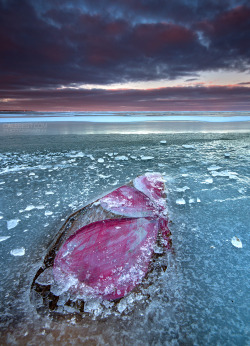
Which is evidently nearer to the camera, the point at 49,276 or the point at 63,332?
the point at 63,332

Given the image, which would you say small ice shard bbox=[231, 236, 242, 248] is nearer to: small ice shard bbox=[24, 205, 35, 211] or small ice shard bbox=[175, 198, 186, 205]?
small ice shard bbox=[175, 198, 186, 205]

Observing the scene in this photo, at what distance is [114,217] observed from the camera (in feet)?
5.77

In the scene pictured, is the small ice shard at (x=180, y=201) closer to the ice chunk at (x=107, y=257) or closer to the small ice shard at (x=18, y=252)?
the ice chunk at (x=107, y=257)

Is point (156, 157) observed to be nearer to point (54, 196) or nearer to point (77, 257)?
point (54, 196)

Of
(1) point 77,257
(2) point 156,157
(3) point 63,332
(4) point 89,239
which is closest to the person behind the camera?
(3) point 63,332

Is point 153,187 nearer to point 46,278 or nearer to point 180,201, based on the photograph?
point 180,201

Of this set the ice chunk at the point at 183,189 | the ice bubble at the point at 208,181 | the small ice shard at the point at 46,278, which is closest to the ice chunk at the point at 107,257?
the small ice shard at the point at 46,278

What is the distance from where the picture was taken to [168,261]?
1326mm

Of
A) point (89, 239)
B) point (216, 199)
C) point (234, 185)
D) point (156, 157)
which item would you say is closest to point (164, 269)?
point (89, 239)

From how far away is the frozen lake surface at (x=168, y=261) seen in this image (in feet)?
3.03

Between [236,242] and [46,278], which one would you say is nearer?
[46,278]

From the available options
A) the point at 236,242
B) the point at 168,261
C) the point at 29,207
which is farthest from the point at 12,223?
the point at 236,242

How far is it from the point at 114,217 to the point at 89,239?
35 cm

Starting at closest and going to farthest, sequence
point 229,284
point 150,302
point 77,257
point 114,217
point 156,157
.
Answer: point 150,302 → point 229,284 → point 77,257 → point 114,217 → point 156,157
